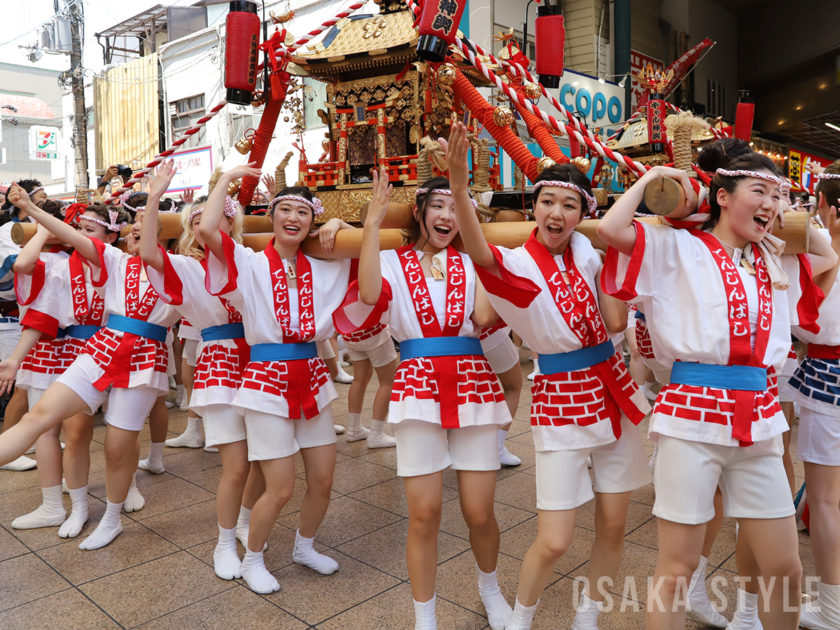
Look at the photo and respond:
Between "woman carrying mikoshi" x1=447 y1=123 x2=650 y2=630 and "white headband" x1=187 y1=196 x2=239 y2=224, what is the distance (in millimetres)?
1472

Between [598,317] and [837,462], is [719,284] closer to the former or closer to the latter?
[598,317]

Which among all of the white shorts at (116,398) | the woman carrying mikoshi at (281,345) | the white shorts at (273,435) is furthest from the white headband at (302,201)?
the white shorts at (116,398)

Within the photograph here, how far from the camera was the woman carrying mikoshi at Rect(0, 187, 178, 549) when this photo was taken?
330cm

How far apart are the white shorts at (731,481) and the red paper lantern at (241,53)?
13.8ft

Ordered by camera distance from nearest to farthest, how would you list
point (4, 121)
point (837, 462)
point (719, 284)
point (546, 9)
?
point (719, 284) < point (837, 462) < point (546, 9) < point (4, 121)

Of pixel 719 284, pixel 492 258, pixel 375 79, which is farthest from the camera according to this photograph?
pixel 375 79

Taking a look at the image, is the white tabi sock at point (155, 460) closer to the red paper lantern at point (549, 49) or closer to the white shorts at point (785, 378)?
the white shorts at point (785, 378)

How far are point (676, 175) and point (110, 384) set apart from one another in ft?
9.80

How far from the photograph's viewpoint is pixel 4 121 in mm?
19344

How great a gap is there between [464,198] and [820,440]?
1721mm

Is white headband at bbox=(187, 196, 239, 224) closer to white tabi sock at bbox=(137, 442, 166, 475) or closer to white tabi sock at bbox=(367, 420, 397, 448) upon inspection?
white tabi sock at bbox=(137, 442, 166, 475)

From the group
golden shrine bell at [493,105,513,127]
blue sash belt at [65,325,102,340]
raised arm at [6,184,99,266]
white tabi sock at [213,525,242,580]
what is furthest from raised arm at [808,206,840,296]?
blue sash belt at [65,325,102,340]

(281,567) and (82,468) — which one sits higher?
(82,468)

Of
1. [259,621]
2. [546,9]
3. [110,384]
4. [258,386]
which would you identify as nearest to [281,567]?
→ [259,621]
